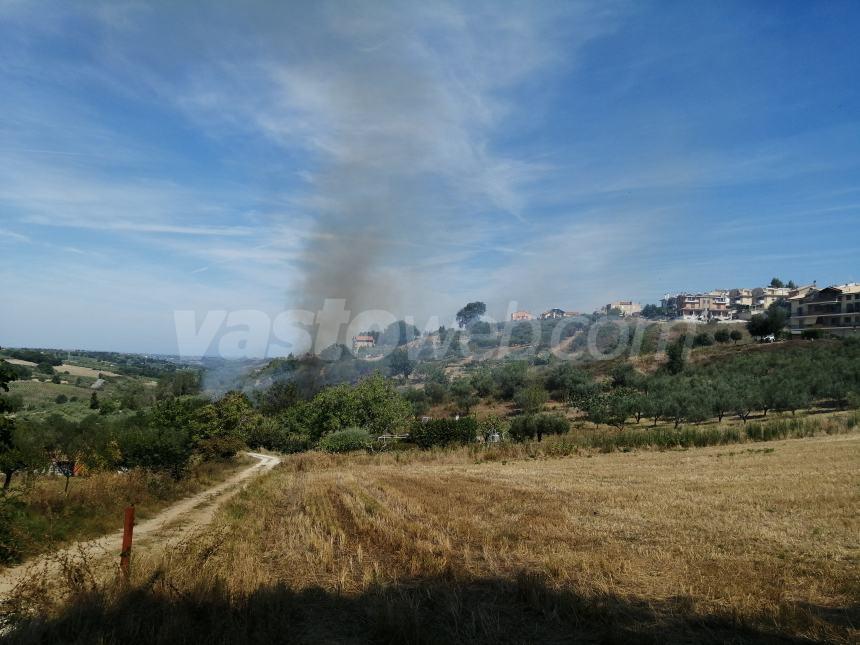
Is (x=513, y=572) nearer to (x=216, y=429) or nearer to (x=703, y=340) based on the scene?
(x=216, y=429)

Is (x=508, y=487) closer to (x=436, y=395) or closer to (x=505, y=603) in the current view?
(x=505, y=603)

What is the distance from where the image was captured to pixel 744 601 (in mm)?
6996

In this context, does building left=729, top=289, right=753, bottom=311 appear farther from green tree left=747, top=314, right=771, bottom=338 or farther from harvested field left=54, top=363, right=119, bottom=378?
harvested field left=54, top=363, right=119, bottom=378

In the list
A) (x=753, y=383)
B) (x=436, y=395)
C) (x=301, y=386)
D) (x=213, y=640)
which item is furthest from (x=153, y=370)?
(x=213, y=640)

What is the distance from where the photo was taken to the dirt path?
9.67m

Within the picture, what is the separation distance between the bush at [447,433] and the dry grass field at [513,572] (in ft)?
92.1

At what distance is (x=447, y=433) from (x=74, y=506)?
33489 millimetres

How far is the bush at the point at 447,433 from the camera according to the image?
46188 mm

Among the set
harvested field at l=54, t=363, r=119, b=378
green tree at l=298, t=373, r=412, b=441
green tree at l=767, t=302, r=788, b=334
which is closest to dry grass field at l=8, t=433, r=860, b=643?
green tree at l=298, t=373, r=412, b=441

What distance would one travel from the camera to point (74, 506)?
1480 centimetres

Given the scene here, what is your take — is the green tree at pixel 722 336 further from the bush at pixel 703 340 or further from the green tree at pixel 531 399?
the green tree at pixel 531 399

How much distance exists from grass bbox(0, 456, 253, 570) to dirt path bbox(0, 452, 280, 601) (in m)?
0.29

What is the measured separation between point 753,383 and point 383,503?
50927mm

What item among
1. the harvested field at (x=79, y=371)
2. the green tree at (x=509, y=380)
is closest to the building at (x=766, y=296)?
the green tree at (x=509, y=380)
